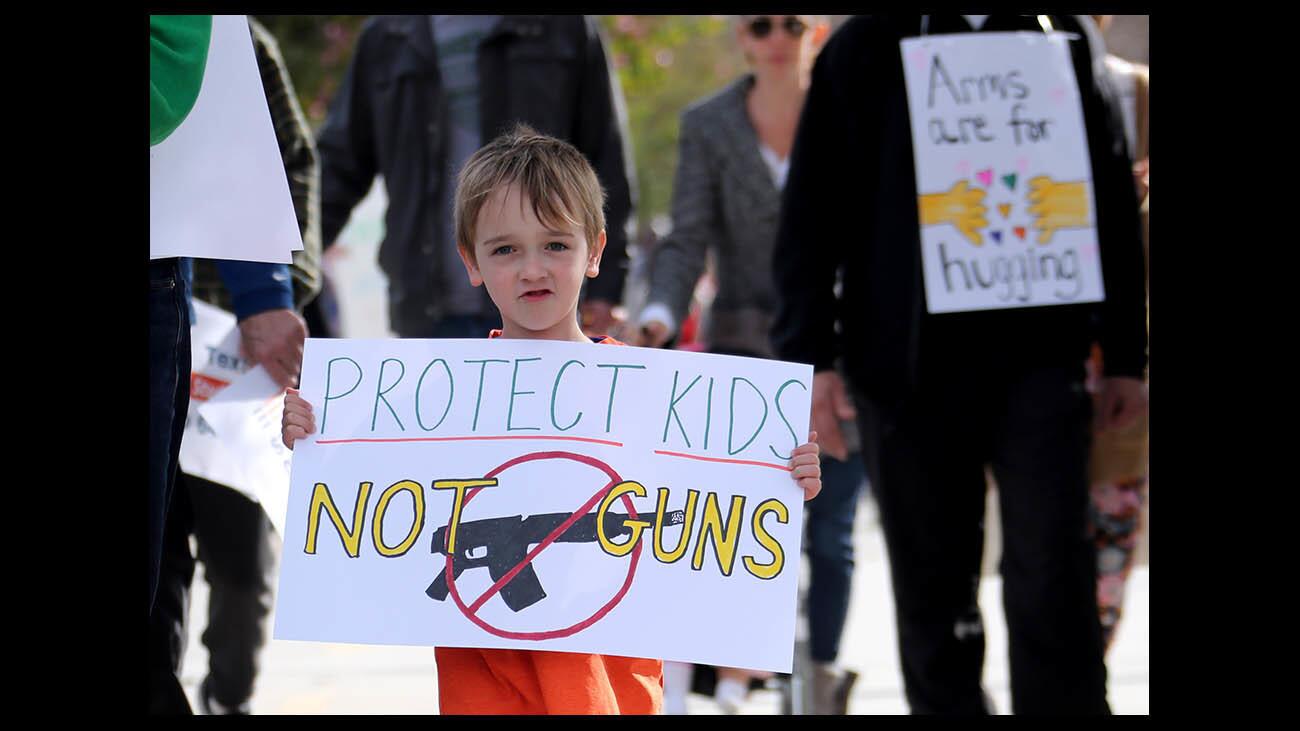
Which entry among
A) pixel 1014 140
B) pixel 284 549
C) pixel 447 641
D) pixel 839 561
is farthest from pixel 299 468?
pixel 839 561

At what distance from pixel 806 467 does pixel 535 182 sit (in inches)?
25.6

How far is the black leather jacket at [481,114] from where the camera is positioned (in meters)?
3.90

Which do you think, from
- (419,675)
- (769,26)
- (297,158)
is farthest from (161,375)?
(769,26)

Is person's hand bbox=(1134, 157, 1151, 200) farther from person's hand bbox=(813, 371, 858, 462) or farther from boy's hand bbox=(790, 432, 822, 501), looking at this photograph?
boy's hand bbox=(790, 432, 822, 501)

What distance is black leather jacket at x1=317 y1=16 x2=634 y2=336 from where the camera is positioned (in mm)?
3900

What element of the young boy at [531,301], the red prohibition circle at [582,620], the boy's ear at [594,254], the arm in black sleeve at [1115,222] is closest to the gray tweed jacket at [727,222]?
the arm in black sleeve at [1115,222]

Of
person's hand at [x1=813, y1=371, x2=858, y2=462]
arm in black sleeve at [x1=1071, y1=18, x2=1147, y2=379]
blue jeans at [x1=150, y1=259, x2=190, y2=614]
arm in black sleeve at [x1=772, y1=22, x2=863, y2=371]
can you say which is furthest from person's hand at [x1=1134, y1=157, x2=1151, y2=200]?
blue jeans at [x1=150, y1=259, x2=190, y2=614]

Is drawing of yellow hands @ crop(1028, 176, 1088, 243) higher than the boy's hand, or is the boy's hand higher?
drawing of yellow hands @ crop(1028, 176, 1088, 243)

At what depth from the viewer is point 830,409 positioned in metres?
3.52

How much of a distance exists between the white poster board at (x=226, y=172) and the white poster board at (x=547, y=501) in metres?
0.24

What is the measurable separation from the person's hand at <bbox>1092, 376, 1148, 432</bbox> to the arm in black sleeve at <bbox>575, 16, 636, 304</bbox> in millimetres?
1246

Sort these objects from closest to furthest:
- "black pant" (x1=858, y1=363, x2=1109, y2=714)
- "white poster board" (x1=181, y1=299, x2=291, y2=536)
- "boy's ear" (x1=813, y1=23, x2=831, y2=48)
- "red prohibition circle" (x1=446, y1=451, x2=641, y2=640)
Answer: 1. "red prohibition circle" (x1=446, y1=451, x2=641, y2=640)
2. "white poster board" (x1=181, y1=299, x2=291, y2=536)
3. "black pant" (x1=858, y1=363, x2=1109, y2=714)
4. "boy's ear" (x1=813, y1=23, x2=831, y2=48)

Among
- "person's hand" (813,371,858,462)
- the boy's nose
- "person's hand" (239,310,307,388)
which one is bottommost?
"person's hand" (813,371,858,462)

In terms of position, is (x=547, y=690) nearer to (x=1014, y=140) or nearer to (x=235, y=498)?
(x=235, y=498)
